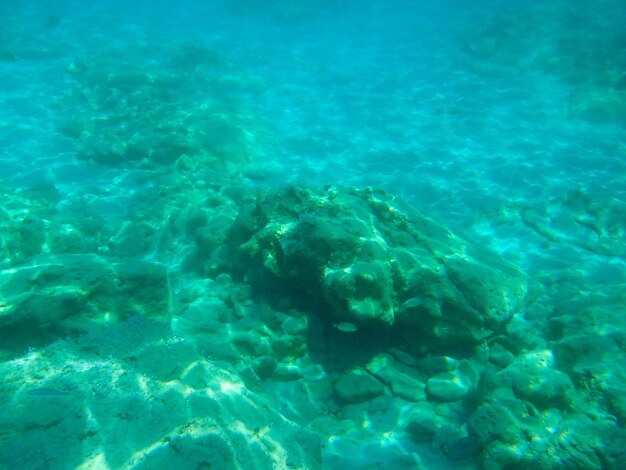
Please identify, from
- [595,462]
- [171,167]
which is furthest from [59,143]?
[595,462]

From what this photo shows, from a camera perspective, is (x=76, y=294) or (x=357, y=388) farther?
(x=357, y=388)

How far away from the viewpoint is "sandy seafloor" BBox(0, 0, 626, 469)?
166 inches

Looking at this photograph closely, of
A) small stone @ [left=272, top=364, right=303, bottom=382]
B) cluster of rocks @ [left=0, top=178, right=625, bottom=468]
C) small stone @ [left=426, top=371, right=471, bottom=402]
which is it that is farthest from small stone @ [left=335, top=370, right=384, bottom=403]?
small stone @ [left=426, top=371, right=471, bottom=402]

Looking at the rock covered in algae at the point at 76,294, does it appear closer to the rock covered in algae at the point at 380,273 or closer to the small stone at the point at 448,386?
the rock covered in algae at the point at 380,273

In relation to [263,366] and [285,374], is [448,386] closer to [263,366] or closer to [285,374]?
[285,374]

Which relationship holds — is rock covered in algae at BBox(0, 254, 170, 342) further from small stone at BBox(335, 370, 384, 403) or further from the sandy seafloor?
small stone at BBox(335, 370, 384, 403)

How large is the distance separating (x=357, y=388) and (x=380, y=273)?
1736 millimetres

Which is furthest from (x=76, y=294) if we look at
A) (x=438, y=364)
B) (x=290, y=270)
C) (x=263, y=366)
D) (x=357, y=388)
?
(x=438, y=364)

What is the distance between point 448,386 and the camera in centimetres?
574

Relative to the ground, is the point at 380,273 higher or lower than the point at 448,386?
higher

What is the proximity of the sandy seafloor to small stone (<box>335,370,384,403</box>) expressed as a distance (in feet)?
0.20

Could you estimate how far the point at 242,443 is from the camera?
Answer: 13.0 ft

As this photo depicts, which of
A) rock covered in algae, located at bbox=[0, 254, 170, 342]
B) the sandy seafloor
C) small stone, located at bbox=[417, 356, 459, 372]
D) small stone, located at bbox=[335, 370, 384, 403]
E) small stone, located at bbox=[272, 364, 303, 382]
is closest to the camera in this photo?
the sandy seafloor

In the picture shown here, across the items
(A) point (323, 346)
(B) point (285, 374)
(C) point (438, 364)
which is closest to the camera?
(B) point (285, 374)
